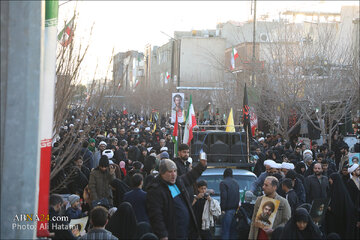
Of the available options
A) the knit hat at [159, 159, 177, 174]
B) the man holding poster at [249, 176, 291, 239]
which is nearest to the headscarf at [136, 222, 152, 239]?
the knit hat at [159, 159, 177, 174]

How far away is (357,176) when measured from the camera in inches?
403

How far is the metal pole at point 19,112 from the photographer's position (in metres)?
3.62

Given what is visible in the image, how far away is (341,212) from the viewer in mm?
9242

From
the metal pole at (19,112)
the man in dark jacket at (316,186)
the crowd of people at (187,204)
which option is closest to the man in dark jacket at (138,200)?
the crowd of people at (187,204)

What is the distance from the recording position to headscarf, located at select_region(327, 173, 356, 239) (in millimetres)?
9070

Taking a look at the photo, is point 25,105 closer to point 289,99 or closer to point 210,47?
point 289,99

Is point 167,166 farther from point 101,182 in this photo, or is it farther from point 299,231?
point 101,182

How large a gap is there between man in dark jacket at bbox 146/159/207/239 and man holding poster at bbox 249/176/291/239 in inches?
40.5

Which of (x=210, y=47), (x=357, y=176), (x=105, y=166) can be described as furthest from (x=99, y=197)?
(x=210, y=47)

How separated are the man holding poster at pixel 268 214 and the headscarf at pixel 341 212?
2.08 metres

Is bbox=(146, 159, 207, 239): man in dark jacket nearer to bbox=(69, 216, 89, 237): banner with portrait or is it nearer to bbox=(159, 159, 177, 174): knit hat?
bbox=(159, 159, 177, 174): knit hat

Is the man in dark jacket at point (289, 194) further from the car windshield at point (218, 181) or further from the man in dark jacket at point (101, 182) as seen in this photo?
the man in dark jacket at point (101, 182)

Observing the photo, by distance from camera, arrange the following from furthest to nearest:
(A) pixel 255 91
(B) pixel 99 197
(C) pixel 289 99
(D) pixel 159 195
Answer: (A) pixel 255 91
(C) pixel 289 99
(B) pixel 99 197
(D) pixel 159 195

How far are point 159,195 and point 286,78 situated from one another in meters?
21.4
